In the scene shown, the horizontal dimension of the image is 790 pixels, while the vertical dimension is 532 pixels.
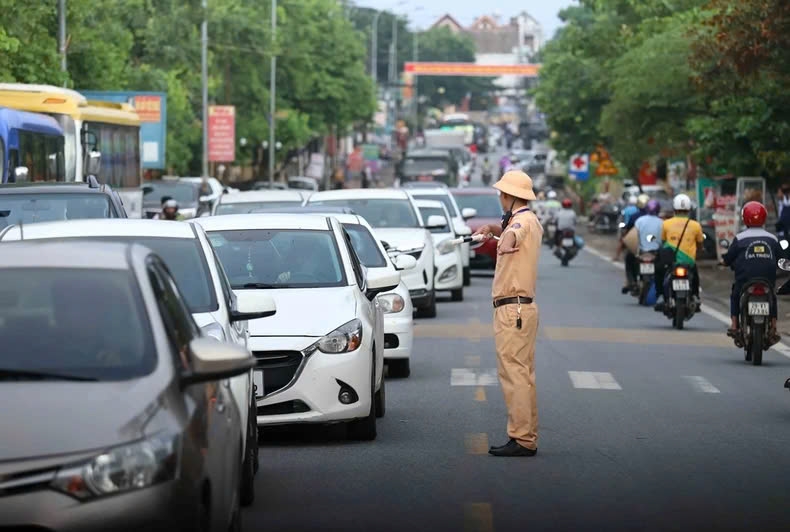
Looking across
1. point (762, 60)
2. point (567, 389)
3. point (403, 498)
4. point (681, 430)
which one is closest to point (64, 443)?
point (403, 498)

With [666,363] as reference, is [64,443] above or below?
above

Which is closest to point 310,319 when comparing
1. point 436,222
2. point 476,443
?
point 476,443

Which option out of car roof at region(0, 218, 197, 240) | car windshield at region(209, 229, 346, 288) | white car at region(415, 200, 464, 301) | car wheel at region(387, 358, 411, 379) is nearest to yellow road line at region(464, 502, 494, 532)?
car roof at region(0, 218, 197, 240)

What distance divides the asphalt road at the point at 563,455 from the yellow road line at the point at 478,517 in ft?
0.06

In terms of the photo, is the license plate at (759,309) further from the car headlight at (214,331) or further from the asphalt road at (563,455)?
the car headlight at (214,331)

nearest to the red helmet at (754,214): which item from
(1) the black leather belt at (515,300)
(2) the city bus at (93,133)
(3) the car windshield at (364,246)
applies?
(3) the car windshield at (364,246)

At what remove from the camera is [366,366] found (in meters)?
12.3

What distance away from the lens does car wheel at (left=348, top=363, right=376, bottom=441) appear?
1252 cm

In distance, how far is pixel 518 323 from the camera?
11.8 metres

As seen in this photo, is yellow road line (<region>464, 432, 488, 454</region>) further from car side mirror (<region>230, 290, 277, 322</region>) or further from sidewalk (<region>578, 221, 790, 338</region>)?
sidewalk (<region>578, 221, 790, 338</region>)

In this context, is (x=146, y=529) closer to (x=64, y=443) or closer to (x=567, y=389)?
(x=64, y=443)

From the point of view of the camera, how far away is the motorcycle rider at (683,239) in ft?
77.7

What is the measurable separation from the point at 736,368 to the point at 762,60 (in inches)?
514

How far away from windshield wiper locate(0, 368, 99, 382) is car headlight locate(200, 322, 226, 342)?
293 centimetres
